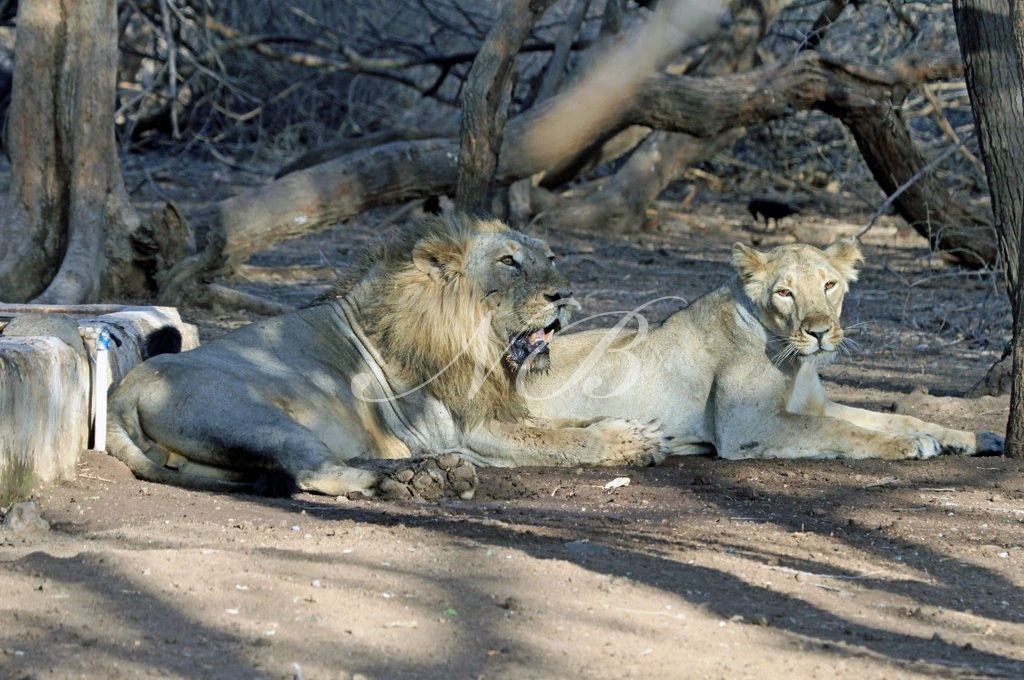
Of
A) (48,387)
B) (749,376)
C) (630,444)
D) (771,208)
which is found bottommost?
(771,208)

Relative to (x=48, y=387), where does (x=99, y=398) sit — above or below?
below

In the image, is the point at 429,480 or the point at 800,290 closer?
the point at 429,480

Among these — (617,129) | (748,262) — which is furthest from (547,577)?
(617,129)

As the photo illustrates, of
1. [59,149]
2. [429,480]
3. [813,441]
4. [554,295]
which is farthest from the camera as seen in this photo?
[59,149]

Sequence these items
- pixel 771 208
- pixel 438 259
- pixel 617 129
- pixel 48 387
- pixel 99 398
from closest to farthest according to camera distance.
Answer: pixel 48 387 < pixel 99 398 < pixel 438 259 < pixel 617 129 < pixel 771 208

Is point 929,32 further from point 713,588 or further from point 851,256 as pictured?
point 713,588

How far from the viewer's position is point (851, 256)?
660 cm

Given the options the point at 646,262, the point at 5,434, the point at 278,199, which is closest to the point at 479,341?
the point at 5,434

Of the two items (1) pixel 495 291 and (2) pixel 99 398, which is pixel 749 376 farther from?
(2) pixel 99 398

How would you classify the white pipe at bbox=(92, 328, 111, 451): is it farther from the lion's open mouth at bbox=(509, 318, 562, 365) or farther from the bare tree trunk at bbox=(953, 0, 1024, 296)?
the bare tree trunk at bbox=(953, 0, 1024, 296)

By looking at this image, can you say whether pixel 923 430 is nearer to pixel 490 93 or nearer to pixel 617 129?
pixel 490 93

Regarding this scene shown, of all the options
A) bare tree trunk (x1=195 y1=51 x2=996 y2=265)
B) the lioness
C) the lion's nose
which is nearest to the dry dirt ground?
the lioness

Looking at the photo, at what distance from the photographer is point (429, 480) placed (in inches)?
208

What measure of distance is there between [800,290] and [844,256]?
330mm
